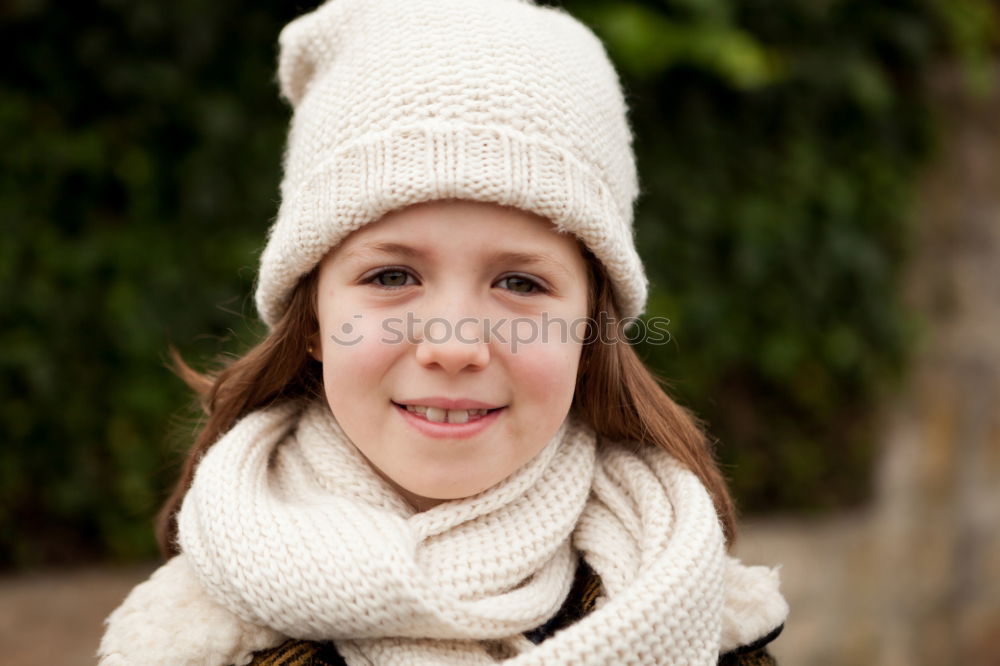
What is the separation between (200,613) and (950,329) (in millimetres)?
4350

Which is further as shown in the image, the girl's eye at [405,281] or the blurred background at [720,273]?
the blurred background at [720,273]

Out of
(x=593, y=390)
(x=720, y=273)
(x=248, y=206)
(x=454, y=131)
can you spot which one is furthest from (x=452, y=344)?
(x=720, y=273)

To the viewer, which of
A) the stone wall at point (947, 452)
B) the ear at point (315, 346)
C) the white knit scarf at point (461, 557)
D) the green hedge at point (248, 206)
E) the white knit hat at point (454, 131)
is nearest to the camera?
the white knit scarf at point (461, 557)

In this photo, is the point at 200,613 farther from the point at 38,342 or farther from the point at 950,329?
the point at 950,329

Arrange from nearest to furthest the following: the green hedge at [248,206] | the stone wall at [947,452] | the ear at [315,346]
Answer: the ear at [315,346]
the green hedge at [248,206]
the stone wall at [947,452]

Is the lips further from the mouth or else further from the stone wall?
the stone wall

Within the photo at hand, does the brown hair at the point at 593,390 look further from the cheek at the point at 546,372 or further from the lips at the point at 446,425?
the lips at the point at 446,425

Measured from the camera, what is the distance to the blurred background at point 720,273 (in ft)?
11.6

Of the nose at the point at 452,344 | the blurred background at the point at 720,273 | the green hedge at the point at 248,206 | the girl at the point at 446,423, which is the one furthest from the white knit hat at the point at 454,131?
the green hedge at the point at 248,206

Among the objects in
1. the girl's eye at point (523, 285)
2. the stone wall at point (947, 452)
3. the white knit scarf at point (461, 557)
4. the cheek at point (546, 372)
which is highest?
the stone wall at point (947, 452)

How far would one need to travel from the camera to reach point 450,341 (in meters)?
1.62

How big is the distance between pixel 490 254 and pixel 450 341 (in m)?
0.18

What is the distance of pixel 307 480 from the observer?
184cm

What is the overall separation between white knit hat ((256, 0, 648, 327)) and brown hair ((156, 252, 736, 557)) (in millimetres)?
65
